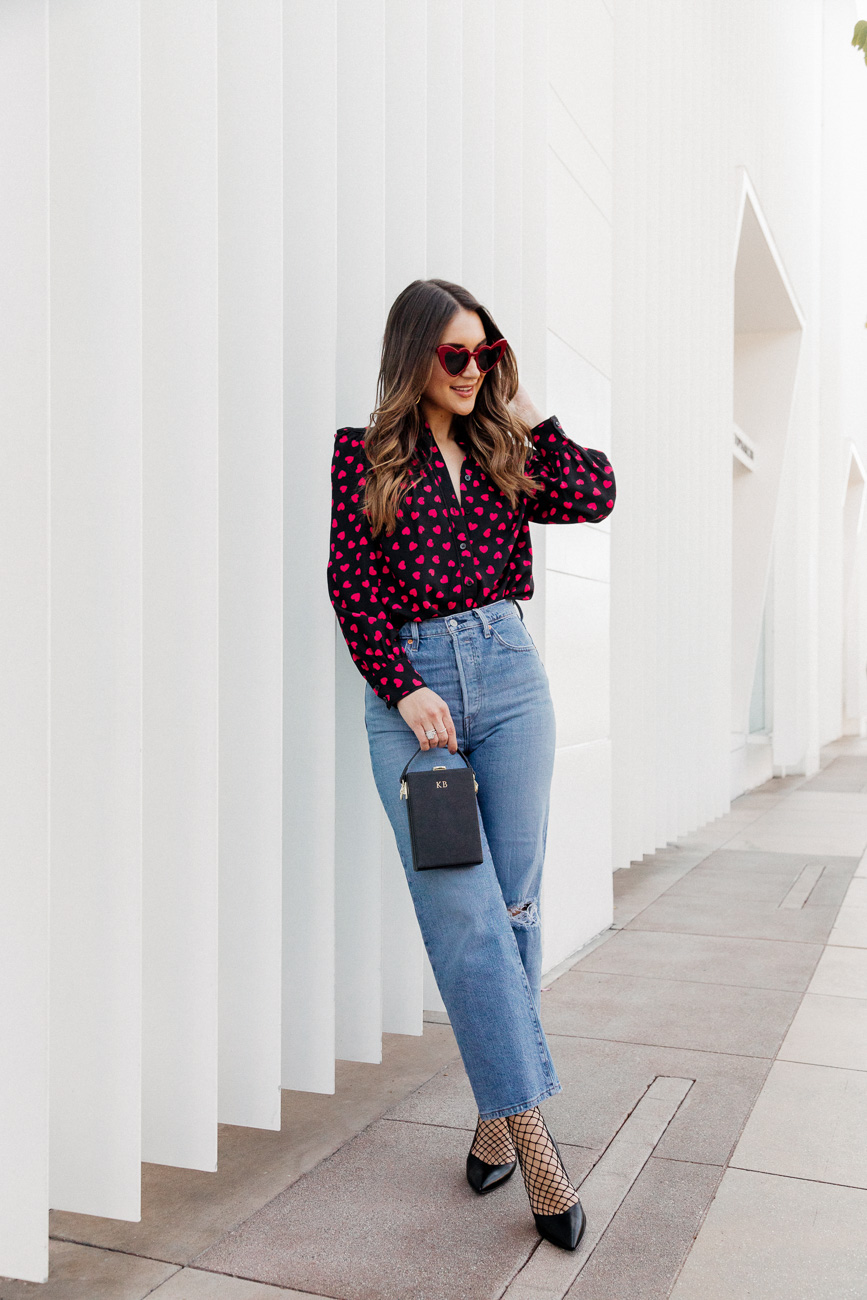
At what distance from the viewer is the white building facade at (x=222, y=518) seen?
1.87m

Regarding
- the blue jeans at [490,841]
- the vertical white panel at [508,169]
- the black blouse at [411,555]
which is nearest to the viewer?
the blue jeans at [490,841]

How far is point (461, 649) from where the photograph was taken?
2.33 meters

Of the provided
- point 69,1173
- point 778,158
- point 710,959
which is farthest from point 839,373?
point 69,1173

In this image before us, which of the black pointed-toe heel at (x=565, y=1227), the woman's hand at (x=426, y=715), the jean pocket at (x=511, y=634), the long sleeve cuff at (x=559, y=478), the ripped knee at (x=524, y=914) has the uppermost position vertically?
the long sleeve cuff at (x=559, y=478)

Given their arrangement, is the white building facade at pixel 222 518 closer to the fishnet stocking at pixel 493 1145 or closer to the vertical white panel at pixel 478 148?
→ the vertical white panel at pixel 478 148

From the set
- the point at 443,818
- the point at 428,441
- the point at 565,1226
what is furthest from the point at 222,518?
the point at 565,1226

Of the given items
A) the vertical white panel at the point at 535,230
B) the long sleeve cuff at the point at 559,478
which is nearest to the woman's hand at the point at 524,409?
the long sleeve cuff at the point at 559,478

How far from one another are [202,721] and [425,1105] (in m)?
1.21

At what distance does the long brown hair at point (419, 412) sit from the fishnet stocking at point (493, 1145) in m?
1.29

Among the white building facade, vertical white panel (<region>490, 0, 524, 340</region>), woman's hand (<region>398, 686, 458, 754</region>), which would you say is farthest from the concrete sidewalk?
vertical white panel (<region>490, 0, 524, 340</region>)

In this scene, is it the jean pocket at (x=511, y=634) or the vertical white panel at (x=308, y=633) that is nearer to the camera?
the jean pocket at (x=511, y=634)

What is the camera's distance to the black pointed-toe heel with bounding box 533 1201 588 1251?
210cm

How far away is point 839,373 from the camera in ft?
51.4

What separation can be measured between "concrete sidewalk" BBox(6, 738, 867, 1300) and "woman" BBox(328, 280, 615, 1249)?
0.76 feet
